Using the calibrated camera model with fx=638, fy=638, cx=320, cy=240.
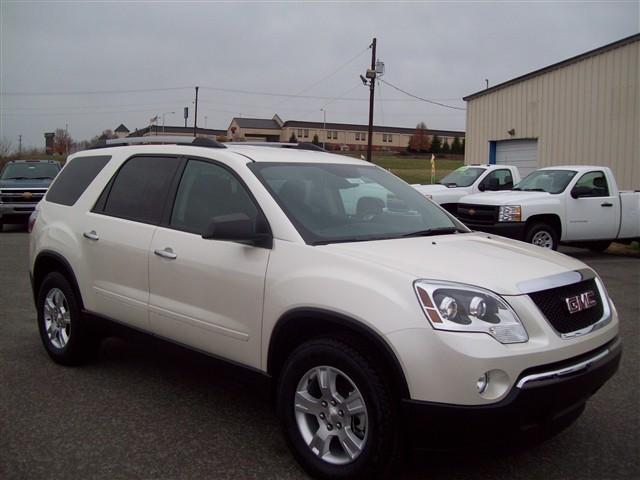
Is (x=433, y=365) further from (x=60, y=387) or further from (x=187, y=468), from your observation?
(x=60, y=387)

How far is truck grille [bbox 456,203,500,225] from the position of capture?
39.5 ft

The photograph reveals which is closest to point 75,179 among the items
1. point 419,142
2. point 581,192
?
point 581,192

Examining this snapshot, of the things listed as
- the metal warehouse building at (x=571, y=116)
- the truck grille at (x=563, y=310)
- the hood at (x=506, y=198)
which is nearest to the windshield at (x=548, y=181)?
the hood at (x=506, y=198)

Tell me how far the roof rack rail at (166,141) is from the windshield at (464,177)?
1153 centimetres

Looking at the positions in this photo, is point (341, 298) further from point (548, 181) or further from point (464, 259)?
point (548, 181)

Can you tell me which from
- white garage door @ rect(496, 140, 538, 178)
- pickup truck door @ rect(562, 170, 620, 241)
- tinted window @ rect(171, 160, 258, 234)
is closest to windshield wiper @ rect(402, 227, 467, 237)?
tinted window @ rect(171, 160, 258, 234)

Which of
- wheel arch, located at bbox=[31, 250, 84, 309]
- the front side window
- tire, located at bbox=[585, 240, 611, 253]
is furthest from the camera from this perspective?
tire, located at bbox=[585, 240, 611, 253]

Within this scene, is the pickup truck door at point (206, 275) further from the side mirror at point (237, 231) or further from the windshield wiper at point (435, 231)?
the windshield wiper at point (435, 231)

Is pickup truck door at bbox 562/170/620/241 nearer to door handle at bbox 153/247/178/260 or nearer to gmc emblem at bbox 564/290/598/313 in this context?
gmc emblem at bbox 564/290/598/313

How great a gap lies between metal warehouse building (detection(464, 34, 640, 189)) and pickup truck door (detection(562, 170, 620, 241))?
5.91 m

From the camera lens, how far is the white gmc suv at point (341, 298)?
290 cm

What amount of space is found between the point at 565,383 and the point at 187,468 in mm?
2009

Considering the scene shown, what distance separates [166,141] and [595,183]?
10450 millimetres

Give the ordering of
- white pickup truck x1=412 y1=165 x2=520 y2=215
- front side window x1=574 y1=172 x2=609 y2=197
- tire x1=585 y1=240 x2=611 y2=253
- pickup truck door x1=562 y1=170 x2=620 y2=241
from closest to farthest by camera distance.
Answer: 1. pickup truck door x1=562 y1=170 x2=620 y2=241
2. front side window x1=574 y1=172 x2=609 y2=197
3. tire x1=585 y1=240 x2=611 y2=253
4. white pickup truck x1=412 y1=165 x2=520 y2=215
